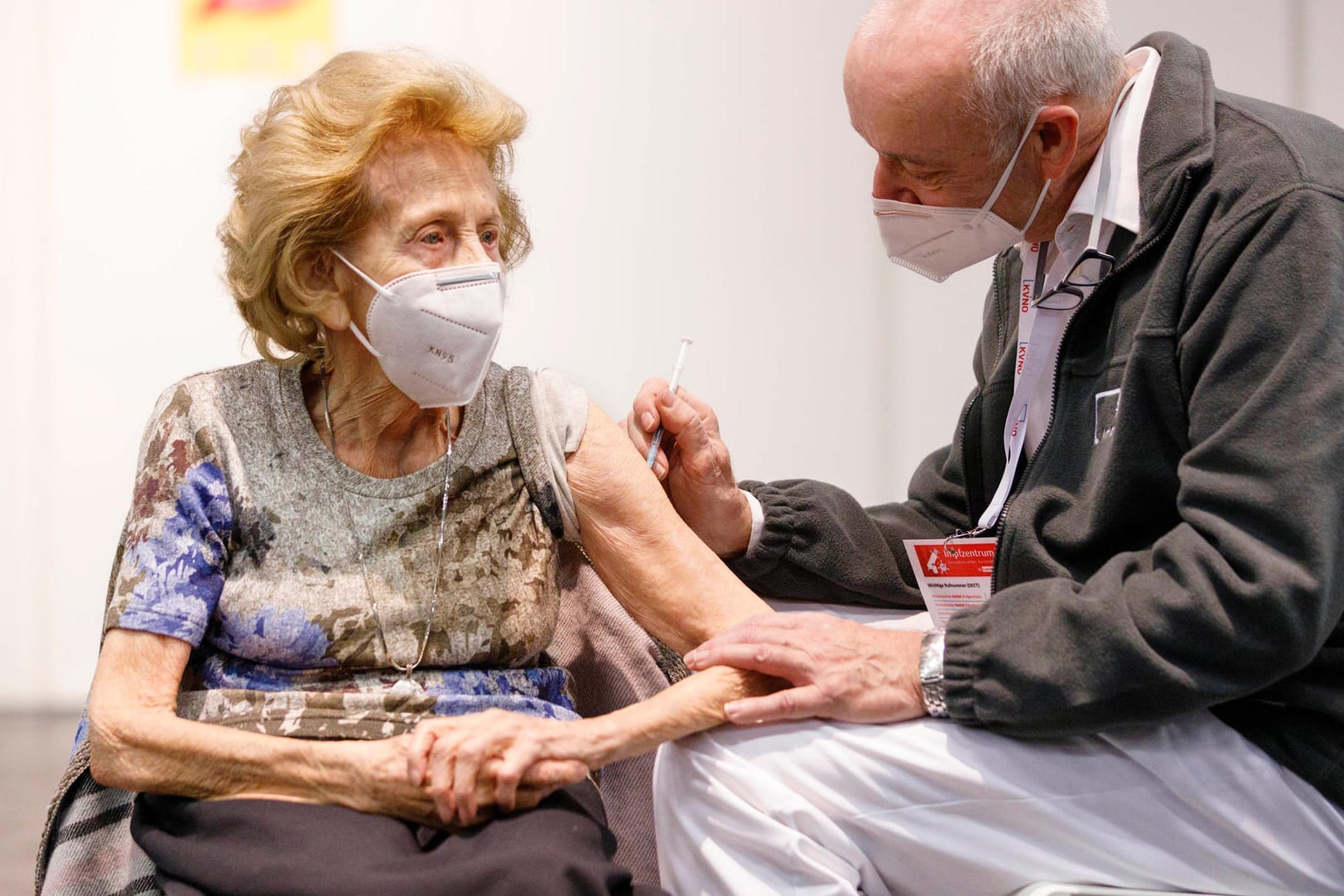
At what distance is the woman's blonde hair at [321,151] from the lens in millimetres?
1809

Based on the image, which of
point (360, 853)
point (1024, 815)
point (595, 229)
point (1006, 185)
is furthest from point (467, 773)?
point (595, 229)

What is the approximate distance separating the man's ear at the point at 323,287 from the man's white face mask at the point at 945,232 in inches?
34.5

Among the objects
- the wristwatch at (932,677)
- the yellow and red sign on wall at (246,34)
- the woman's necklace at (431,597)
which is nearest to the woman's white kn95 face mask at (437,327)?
the woman's necklace at (431,597)

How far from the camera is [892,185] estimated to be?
2.03 metres

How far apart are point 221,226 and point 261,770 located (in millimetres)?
898

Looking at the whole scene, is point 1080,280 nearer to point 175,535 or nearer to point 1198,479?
point 1198,479

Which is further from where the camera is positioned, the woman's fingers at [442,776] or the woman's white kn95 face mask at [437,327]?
the woman's white kn95 face mask at [437,327]

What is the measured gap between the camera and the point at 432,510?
6.18 ft

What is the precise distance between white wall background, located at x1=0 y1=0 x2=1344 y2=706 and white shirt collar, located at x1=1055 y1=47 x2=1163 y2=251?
2.18 m

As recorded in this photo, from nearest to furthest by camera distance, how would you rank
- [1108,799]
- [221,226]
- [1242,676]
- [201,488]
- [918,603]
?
[1242,676] → [1108,799] → [201,488] → [221,226] → [918,603]

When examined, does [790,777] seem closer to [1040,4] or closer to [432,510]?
[432,510]

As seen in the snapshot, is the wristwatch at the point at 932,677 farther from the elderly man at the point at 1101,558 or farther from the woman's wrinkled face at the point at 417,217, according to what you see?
the woman's wrinkled face at the point at 417,217

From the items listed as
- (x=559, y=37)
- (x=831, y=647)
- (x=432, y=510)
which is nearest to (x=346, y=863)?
(x=432, y=510)

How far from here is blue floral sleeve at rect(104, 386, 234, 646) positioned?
1.69 metres
